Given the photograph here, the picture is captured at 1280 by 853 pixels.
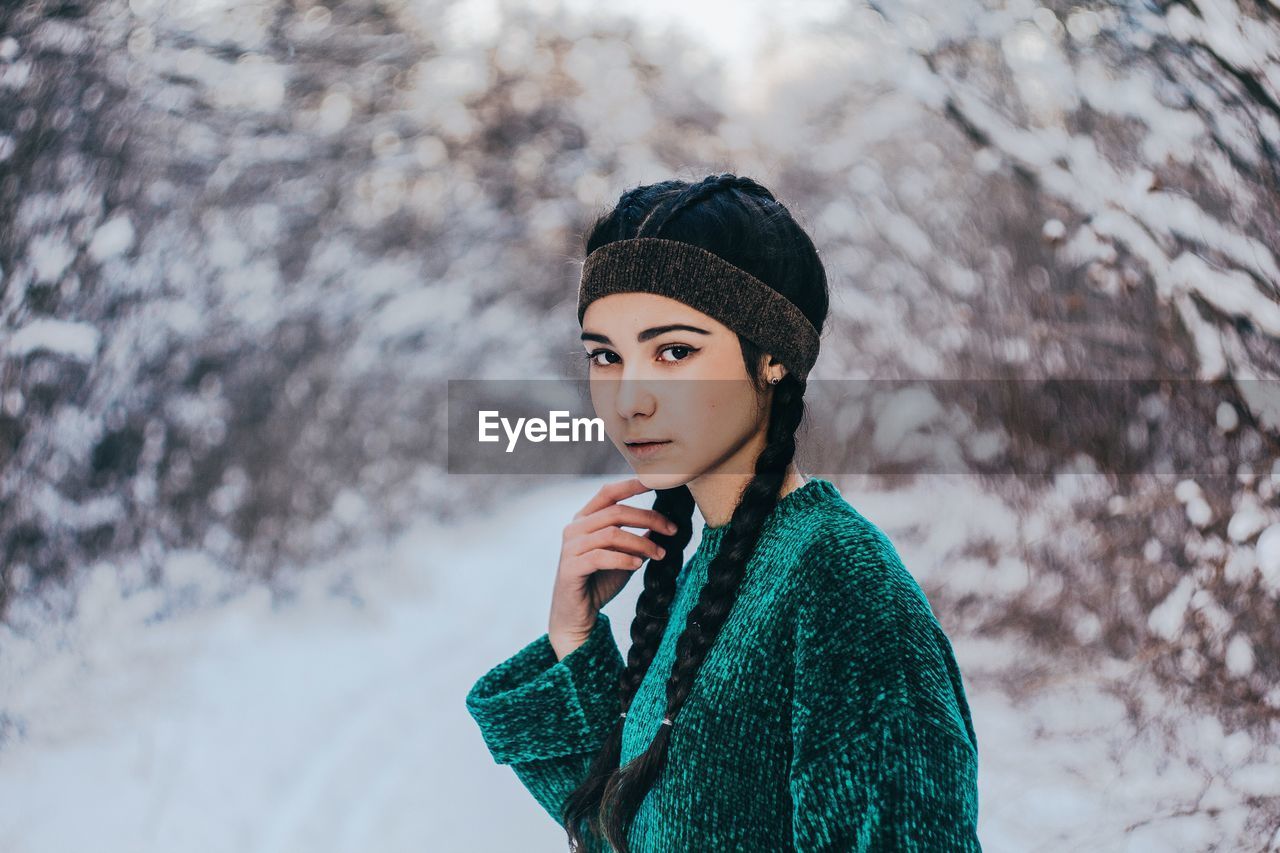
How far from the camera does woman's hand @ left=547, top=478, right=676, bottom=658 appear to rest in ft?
2.89

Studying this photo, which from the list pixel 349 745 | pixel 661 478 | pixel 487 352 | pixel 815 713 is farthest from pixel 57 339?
pixel 815 713

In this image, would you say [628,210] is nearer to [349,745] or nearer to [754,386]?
[754,386]

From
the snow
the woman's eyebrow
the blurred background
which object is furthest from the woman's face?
the snow

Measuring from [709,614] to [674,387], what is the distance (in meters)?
0.16

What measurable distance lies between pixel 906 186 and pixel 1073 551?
0.59m

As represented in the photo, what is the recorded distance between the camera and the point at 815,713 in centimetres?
64

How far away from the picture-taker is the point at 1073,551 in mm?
1548

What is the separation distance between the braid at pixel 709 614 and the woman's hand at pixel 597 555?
98 mm

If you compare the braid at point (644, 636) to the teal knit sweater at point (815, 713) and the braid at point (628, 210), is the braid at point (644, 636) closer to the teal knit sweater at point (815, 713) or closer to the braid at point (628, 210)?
the teal knit sweater at point (815, 713)

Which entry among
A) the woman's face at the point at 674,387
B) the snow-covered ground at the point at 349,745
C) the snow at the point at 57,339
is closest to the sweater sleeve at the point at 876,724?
the woman's face at the point at 674,387

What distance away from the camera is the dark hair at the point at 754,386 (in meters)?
0.75

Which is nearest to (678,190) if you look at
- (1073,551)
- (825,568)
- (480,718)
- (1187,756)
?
(825,568)

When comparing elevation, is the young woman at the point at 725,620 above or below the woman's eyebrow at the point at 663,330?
below

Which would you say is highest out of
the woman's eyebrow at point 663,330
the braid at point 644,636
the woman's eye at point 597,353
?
the woman's eyebrow at point 663,330
